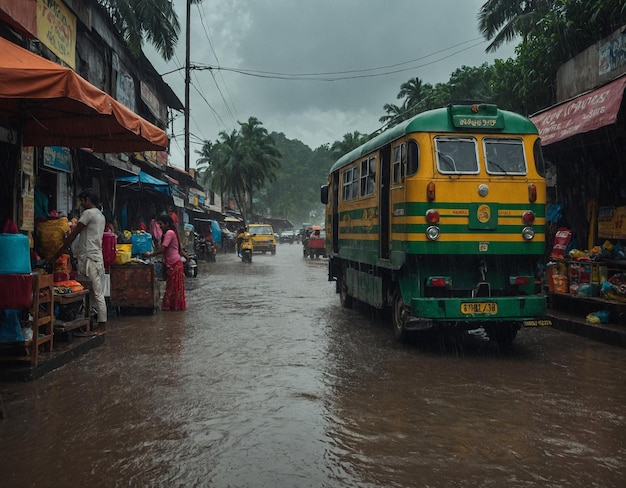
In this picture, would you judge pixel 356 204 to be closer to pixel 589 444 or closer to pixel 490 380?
pixel 490 380

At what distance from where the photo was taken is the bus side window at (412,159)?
24.6 ft

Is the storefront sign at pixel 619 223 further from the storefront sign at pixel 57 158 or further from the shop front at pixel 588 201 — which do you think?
the storefront sign at pixel 57 158

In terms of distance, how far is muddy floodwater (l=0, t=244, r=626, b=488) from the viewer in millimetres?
3740

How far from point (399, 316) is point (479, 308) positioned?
1.36m

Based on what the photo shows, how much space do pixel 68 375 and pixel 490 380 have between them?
441 cm

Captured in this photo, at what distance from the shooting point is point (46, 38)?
1150 centimetres

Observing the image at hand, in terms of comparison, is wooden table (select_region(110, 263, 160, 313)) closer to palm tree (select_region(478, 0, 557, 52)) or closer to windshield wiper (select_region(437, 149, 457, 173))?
windshield wiper (select_region(437, 149, 457, 173))

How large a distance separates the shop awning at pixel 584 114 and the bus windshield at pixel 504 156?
1313 millimetres

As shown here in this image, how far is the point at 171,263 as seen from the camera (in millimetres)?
11250

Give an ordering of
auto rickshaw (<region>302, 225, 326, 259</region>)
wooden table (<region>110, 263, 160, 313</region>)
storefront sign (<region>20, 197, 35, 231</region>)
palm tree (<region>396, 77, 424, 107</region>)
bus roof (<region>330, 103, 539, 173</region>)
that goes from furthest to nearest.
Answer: palm tree (<region>396, 77, 424, 107</region>) → auto rickshaw (<region>302, 225, 326, 259</region>) → wooden table (<region>110, 263, 160, 313</region>) → storefront sign (<region>20, 197, 35, 231</region>) → bus roof (<region>330, 103, 539, 173</region>)

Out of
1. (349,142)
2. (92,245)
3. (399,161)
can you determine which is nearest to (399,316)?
(399,161)

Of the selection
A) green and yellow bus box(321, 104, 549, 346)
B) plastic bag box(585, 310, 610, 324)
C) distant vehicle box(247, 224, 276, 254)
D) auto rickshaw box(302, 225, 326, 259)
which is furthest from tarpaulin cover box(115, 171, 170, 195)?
distant vehicle box(247, 224, 276, 254)

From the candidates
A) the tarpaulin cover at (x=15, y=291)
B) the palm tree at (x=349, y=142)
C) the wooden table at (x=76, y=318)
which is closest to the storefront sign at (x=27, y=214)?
the wooden table at (x=76, y=318)

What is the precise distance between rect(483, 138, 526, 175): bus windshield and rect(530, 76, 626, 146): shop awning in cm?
131
